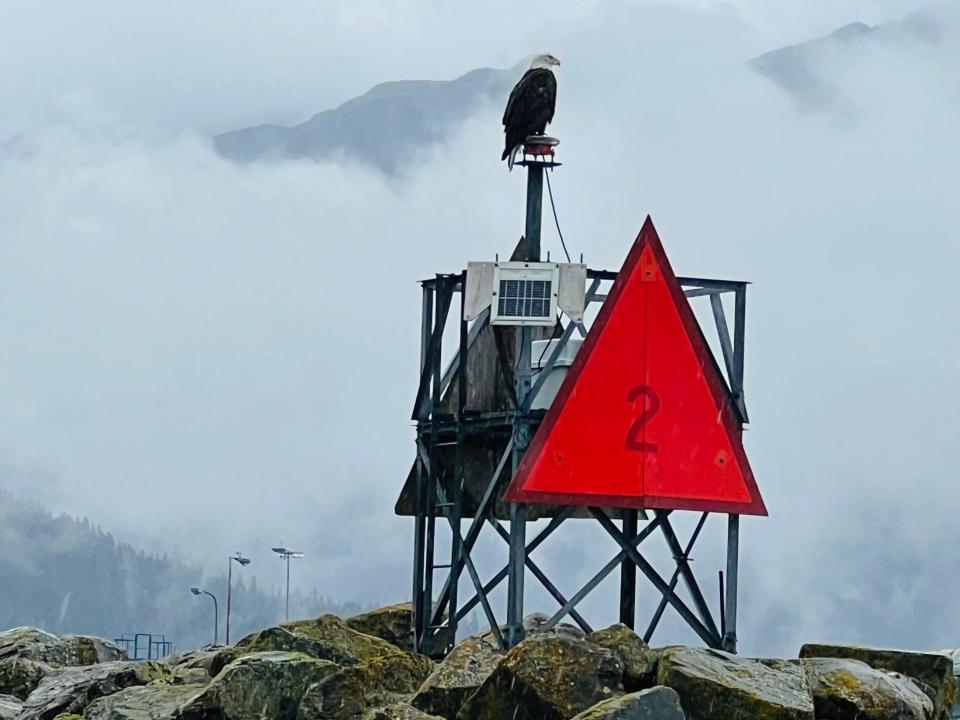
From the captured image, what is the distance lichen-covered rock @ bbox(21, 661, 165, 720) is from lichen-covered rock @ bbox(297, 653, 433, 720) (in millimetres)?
4001

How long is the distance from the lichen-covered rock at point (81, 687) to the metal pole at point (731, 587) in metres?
7.73

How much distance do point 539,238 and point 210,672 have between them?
7.48m

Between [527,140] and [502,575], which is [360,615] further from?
[527,140]

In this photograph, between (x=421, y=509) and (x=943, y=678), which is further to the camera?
(x=421, y=509)

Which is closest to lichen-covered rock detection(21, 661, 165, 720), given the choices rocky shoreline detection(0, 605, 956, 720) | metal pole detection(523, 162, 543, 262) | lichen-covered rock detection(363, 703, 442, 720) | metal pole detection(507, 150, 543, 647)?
rocky shoreline detection(0, 605, 956, 720)

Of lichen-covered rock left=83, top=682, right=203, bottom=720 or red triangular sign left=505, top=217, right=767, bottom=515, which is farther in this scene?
red triangular sign left=505, top=217, right=767, bottom=515

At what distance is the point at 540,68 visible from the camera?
32.8m

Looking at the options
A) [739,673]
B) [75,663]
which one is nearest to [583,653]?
[739,673]

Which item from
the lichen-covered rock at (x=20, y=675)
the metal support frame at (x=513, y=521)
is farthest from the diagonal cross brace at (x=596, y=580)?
the lichen-covered rock at (x=20, y=675)

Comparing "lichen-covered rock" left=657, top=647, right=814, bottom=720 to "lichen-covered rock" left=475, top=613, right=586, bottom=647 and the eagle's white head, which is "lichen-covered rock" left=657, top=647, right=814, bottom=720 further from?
the eagle's white head

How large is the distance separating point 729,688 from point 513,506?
5204 mm

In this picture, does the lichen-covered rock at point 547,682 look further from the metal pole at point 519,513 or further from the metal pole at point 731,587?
the metal pole at point 731,587

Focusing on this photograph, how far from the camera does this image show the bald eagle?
32.4m

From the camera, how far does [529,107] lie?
32.5 metres
